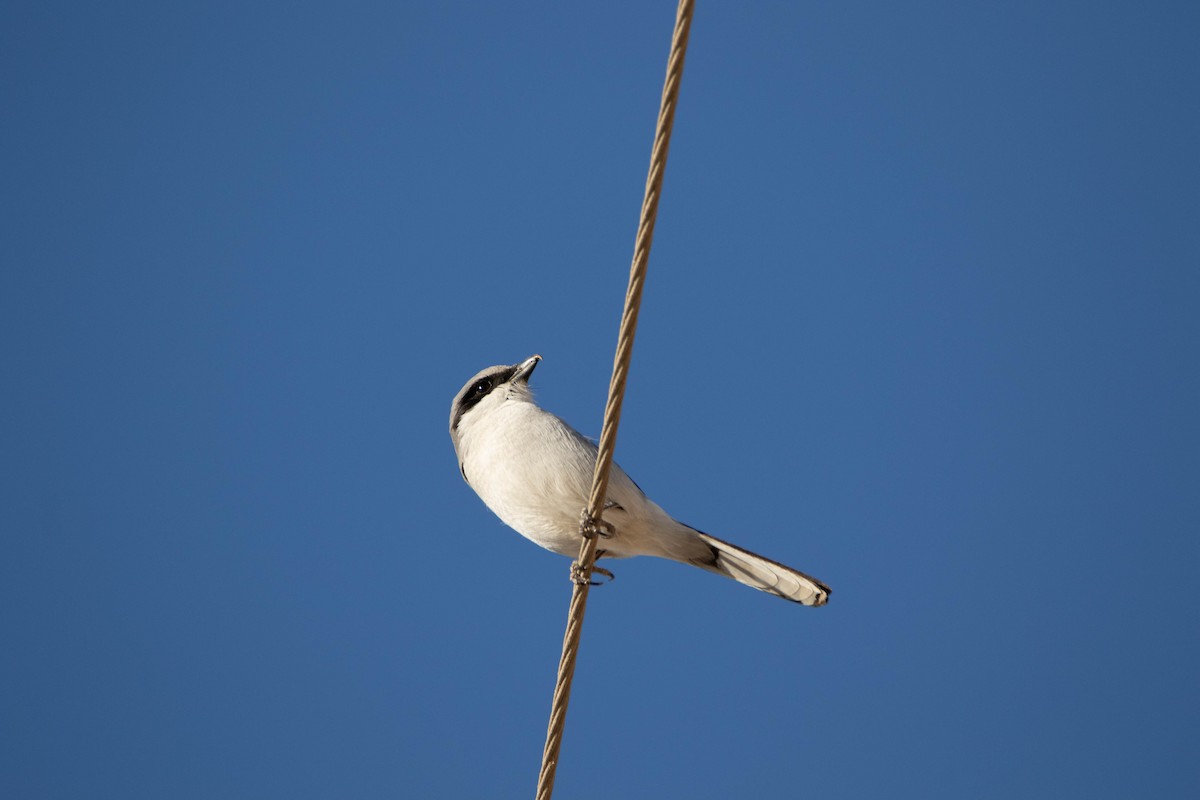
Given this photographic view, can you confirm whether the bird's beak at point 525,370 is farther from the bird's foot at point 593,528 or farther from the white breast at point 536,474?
the bird's foot at point 593,528

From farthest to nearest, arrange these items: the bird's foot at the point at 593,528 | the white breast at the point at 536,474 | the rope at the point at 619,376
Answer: the white breast at the point at 536,474
the bird's foot at the point at 593,528
the rope at the point at 619,376

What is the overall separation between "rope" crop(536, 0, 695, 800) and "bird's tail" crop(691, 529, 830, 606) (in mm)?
1293

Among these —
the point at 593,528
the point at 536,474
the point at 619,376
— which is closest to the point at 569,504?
the point at 536,474

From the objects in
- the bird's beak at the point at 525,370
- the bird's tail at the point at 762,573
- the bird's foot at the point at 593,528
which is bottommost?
the bird's foot at the point at 593,528

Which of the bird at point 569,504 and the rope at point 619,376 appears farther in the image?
the bird at point 569,504

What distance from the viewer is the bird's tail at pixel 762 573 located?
5.32 meters

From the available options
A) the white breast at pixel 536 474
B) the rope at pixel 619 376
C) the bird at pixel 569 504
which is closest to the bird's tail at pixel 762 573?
the bird at pixel 569 504

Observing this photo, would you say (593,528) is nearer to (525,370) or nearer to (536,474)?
(536,474)

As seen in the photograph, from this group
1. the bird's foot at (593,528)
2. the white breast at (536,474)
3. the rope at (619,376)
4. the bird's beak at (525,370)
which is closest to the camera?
the rope at (619,376)

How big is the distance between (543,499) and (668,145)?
2.55 metres

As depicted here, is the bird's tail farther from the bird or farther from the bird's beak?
the bird's beak

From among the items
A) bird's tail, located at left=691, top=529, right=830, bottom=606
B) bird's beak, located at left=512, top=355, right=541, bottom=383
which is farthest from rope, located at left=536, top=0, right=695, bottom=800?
bird's beak, located at left=512, top=355, right=541, bottom=383

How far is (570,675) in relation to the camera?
3.84 metres

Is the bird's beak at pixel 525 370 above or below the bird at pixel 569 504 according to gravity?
above
